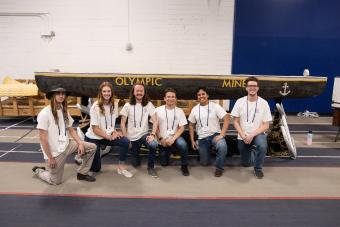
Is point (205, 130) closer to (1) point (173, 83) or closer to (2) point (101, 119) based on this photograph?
(1) point (173, 83)

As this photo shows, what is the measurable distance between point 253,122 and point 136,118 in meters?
1.24

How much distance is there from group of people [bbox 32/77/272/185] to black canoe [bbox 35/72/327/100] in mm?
425

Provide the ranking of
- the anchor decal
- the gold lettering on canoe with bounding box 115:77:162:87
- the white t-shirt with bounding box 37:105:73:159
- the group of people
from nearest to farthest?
1. the white t-shirt with bounding box 37:105:73:159
2. the group of people
3. the gold lettering on canoe with bounding box 115:77:162:87
4. the anchor decal

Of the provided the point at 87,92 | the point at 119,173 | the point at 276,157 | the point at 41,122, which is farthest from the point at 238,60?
the point at 41,122

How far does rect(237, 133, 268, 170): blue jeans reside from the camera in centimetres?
310

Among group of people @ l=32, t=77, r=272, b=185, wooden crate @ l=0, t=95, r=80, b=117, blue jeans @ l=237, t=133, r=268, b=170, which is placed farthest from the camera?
wooden crate @ l=0, t=95, r=80, b=117

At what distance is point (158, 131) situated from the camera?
130 inches

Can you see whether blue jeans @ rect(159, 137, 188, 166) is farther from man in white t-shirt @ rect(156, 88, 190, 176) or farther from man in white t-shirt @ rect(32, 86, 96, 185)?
man in white t-shirt @ rect(32, 86, 96, 185)

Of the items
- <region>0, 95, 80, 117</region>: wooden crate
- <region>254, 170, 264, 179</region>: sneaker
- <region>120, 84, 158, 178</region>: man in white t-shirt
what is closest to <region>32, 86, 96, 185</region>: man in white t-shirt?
<region>120, 84, 158, 178</region>: man in white t-shirt

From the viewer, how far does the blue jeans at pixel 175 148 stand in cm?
318

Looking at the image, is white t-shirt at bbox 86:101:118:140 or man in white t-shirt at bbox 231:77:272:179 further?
man in white t-shirt at bbox 231:77:272:179

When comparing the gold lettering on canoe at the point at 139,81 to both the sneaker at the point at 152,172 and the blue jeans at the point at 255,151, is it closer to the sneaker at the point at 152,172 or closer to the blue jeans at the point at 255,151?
the sneaker at the point at 152,172

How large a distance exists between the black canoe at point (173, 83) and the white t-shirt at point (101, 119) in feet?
2.23

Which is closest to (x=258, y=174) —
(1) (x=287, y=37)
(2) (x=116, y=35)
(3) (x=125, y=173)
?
(3) (x=125, y=173)
